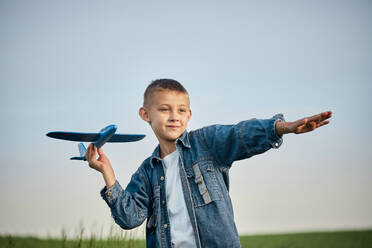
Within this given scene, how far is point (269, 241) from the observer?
21.3 feet

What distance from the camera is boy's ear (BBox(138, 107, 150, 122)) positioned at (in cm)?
325

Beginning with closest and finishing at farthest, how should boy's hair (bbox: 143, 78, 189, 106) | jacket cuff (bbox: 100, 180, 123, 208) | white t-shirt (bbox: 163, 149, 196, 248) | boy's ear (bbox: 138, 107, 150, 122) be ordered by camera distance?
white t-shirt (bbox: 163, 149, 196, 248) < jacket cuff (bbox: 100, 180, 123, 208) < boy's hair (bbox: 143, 78, 189, 106) < boy's ear (bbox: 138, 107, 150, 122)

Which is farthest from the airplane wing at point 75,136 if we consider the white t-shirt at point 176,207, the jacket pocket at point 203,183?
the jacket pocket at point 203,183

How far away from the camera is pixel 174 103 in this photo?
3.04m

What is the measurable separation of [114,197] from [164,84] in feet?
3.62

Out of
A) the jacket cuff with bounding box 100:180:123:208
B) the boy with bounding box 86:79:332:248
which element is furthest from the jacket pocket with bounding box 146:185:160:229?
the jacket cuff with bounding box 100:180:123:208

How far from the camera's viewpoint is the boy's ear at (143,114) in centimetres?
325

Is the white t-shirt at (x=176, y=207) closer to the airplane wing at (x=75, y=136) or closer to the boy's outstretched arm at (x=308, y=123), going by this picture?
the airplane wing at (x=75, y=136)

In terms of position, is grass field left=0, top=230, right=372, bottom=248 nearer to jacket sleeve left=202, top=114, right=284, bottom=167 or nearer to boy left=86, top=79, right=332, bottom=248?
boy left=86, top=79, right=332, bottom=248

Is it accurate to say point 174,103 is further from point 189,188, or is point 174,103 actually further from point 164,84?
point 189,188

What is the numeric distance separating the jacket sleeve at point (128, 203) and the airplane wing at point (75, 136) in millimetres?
474

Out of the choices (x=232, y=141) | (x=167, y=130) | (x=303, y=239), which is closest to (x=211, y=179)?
(x=232, y=141)

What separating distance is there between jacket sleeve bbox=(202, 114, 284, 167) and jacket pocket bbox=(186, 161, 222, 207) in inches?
4.9

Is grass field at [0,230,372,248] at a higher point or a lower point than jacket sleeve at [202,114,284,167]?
lower
